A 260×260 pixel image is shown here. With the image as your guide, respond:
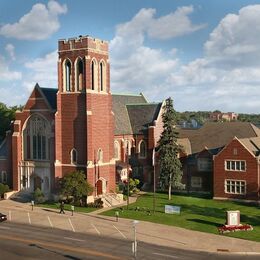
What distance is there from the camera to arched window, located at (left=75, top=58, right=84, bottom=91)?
188 ft

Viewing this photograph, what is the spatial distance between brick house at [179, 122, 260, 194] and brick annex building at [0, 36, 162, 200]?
1002 centimetres

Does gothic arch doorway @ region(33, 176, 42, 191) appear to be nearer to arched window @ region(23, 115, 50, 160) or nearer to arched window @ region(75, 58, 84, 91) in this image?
arched window @ region(23, 115, 50, 160)

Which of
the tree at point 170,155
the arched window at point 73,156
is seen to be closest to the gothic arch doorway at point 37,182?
the arched window at point 73,156

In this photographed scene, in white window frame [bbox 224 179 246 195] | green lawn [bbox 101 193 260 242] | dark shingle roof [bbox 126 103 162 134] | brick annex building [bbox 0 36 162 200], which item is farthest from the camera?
dark shingle roof [bbox 126 103 162 134]

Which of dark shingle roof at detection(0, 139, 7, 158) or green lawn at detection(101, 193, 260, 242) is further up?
dark shingle roof at detection(0, 139, 7, 158)

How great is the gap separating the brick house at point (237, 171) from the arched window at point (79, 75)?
18308 mm

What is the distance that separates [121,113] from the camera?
236 feet

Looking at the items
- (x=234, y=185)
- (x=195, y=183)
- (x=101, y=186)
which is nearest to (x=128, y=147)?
(x=195, y=183)

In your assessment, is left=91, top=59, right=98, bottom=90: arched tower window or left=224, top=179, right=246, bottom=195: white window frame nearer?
left=91, top=59, right=98, bottom=90: arched tower window

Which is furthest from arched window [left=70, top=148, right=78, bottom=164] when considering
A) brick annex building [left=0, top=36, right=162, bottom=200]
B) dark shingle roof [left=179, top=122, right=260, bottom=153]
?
dark shingle roof [left=179, top=122, right=260, bottom=153]

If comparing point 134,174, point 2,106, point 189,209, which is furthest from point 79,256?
point 2,106

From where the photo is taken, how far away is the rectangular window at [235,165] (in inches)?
2255

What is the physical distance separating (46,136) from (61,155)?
3655 millimetres

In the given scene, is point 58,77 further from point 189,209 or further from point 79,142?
point 189,209
